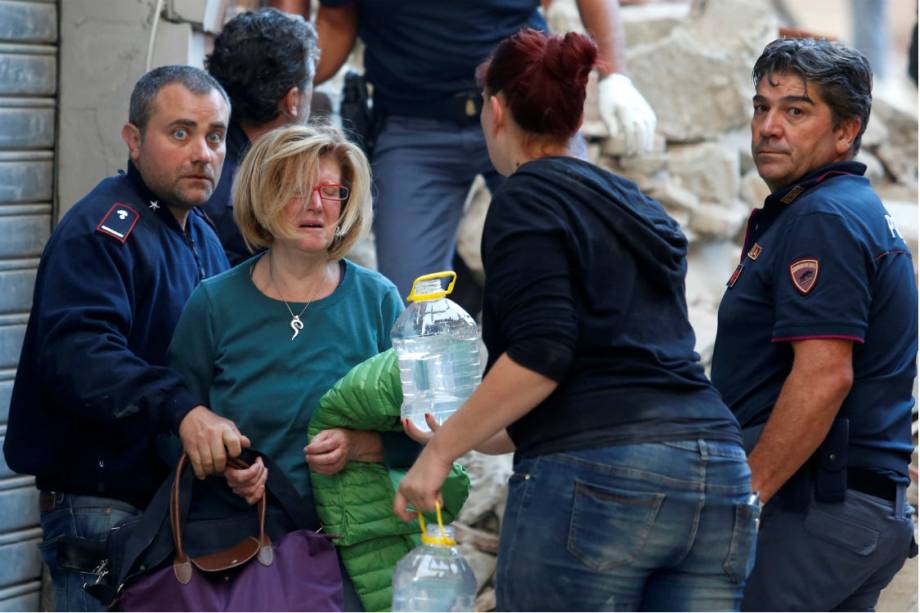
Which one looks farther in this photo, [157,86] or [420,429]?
[157,86]

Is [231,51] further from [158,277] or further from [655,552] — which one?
[655,552]

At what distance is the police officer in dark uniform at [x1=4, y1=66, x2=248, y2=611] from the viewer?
284cm

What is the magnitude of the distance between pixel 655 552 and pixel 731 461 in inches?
8.3

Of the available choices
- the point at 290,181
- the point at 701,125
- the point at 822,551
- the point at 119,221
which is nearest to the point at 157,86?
the point at 119,221

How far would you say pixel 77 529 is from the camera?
3.04m

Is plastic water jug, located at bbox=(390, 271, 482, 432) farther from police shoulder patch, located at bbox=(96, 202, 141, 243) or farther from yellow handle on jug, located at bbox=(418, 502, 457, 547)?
Result: police shoulder patch, located at bbox=(96, 202, 141, 243)

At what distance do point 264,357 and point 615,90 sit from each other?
1891 millimetres

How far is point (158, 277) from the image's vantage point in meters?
3.09

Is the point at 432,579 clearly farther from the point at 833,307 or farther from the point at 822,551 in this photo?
the point at 833,307

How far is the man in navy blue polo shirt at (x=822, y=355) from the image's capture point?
2875 millimetres

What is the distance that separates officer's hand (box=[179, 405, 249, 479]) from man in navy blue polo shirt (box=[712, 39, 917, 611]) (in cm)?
106

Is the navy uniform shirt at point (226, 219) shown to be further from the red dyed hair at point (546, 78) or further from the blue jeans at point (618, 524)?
the blue jeans at point (618, 524)

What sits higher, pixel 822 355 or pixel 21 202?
pixel 822 355

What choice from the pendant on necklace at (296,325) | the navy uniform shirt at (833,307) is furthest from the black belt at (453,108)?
the pendant on necklace at (296,325)
